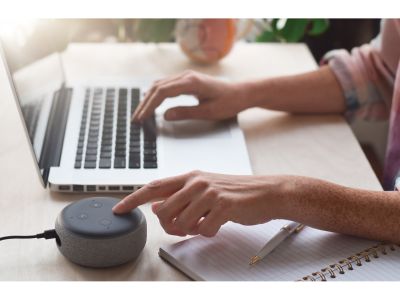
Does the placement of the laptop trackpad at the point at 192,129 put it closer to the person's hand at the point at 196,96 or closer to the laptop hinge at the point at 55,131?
the person's hand at the point at 196,96

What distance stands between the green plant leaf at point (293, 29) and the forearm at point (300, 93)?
41 cm

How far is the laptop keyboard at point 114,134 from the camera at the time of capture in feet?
3.16

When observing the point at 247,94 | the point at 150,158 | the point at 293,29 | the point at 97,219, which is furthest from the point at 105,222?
the point at 293,29

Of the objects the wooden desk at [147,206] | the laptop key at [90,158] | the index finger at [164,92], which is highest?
the index finger at [164,92]

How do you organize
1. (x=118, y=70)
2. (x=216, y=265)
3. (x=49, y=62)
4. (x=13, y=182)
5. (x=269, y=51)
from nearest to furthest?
(x=216, y=265)
(x=13, y=182)
(x=49, y=62)
(x=118, y=70)
(x=269, y=51)

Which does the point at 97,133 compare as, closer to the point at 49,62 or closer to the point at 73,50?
the point at 49,62

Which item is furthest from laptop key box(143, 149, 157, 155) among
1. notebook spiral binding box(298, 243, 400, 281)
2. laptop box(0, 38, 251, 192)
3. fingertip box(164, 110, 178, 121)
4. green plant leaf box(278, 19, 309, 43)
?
green plant leaf box(278, 19, 309, 43)

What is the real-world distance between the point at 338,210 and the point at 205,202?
6.9 inches

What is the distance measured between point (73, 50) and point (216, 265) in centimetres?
79

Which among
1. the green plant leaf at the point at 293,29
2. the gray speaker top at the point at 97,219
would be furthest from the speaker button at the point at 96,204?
the green plant leaf at the point at 293,29

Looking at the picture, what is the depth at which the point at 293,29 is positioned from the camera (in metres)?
1.60

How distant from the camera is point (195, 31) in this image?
135 centimetres

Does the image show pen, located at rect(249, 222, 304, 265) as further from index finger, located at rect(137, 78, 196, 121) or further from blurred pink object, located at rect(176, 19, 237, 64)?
blurred pink object, located at rect(176, 19, 237, 64)

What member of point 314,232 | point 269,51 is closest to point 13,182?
point 314,232
